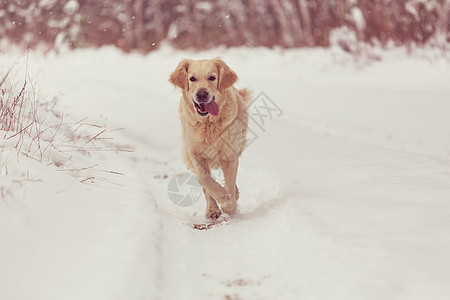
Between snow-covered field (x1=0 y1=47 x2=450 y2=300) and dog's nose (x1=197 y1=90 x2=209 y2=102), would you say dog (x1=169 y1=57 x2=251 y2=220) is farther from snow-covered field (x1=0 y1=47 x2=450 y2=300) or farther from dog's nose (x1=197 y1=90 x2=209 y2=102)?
snow-covered field (x1=0 y1=47 x2=450 y2=300)

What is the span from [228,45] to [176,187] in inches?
352

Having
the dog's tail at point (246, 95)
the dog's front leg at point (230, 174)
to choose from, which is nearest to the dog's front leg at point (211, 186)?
the dog's front leg at point (230, 174)

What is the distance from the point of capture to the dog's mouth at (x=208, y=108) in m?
3.73

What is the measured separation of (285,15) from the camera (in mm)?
12688

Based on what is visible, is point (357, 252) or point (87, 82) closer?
point (357, 252)

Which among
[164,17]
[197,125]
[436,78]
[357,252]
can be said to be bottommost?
[436,78]

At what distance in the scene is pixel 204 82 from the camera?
372 cm

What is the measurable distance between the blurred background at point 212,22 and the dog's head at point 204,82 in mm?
7259

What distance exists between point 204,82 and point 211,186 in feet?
2.59

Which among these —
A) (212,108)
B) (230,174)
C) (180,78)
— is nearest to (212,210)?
(230,174)

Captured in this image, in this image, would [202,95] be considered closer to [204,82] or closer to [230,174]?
[204,82]

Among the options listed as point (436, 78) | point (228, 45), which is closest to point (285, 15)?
point (228, 45)

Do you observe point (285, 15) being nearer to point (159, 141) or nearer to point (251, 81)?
point (251, 81)

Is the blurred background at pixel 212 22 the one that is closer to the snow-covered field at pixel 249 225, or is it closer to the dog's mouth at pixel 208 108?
the snow-covered field at pixel 249 225
